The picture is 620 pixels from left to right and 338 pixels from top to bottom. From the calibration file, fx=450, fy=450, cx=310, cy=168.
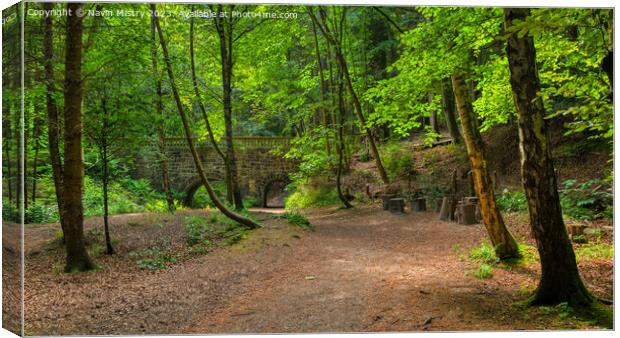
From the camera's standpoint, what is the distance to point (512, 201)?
7.65m

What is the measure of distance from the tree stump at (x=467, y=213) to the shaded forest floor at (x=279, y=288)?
1.24 feet

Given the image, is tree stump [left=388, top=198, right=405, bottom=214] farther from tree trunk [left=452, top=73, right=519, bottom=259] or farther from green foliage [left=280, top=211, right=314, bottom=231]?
tree trunk [left=452, top=73, right=519, bottom=259]

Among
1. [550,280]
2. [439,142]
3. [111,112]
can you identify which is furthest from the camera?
[439,142]

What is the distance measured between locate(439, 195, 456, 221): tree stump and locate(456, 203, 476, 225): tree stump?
16.4 inches

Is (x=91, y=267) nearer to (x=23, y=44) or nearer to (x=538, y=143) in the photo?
(x=23, y=44)

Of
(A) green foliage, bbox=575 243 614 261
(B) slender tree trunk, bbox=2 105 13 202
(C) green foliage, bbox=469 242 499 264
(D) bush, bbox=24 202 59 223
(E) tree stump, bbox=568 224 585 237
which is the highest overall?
(B) slender tree trunk, bbox=2 105 13 202

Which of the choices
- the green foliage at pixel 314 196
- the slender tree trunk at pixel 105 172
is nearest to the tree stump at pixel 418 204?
the green foliage at pixel 314 196

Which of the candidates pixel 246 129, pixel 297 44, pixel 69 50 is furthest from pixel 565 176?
pixel 69 50

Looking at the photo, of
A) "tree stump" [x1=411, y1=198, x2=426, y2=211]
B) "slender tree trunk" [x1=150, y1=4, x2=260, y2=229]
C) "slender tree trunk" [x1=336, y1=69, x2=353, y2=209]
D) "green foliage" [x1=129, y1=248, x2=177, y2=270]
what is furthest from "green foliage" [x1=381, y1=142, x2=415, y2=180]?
"green foliage" [x1=129, y1=248, x2=177, y2=270]

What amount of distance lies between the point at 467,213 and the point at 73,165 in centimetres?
602

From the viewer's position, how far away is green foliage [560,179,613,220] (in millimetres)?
6262

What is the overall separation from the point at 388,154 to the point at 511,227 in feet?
8.79

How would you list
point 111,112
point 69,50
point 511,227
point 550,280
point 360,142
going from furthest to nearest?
point 360,142, point 511,227, point 111,112, point 69,50, point 550,280

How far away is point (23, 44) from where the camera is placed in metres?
3.99
